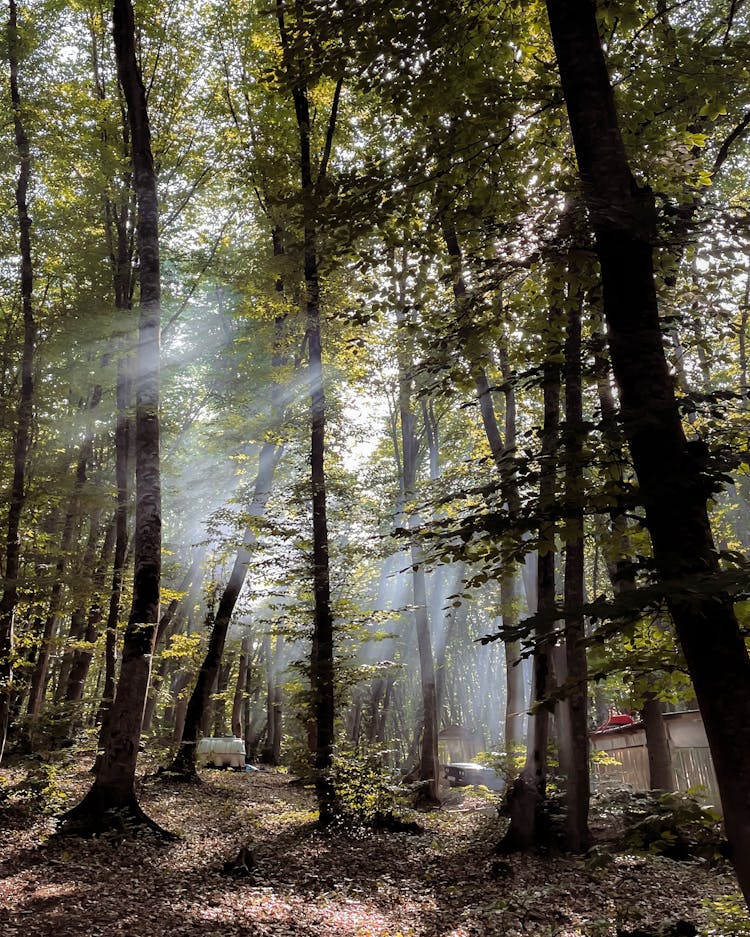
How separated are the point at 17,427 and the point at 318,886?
8.88m

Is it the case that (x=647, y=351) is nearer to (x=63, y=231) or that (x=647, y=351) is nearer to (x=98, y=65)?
(x=63, y=231)

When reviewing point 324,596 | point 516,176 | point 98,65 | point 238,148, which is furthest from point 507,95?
point 98,65

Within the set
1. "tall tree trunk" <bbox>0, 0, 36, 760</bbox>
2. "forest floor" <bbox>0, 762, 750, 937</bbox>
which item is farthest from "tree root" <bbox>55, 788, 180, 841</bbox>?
"tall tree trunk" <bbox>0, 0, 36, 760</bbox>

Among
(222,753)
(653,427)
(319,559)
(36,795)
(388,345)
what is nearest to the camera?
(653,427)

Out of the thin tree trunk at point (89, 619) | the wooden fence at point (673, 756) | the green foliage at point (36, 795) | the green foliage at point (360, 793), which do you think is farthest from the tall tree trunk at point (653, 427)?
the thin tree trunk at point (89, 619)

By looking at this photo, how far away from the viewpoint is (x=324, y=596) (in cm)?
1131

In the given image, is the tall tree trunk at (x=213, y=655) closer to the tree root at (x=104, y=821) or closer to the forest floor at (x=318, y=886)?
the forest floor at (x=318, y=886)

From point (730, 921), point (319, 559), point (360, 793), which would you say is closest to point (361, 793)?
point (360, 793)

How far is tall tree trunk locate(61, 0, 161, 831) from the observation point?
27.2 feet

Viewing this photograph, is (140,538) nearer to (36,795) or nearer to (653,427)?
(36,795)

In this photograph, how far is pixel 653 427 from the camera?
3.39m

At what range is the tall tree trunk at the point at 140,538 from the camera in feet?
27.2

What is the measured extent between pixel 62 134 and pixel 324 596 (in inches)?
397

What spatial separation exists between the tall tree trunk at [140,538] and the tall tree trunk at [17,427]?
2.21 metres
